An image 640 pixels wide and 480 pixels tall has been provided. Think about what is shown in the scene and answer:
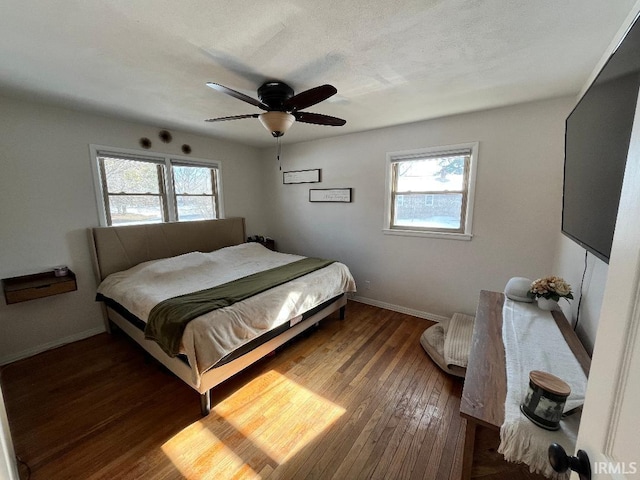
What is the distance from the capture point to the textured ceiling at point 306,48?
1.23 m

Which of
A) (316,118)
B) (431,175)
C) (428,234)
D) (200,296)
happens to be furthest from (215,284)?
(431,175)

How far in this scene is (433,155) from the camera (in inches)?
118

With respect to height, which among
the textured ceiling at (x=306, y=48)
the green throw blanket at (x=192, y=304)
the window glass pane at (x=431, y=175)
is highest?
the textured ceiling at (x=306, y=48)

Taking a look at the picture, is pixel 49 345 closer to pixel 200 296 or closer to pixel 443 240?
pixel 200 296

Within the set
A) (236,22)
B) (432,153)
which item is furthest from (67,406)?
(432,153)

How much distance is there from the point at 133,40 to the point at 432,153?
288cm

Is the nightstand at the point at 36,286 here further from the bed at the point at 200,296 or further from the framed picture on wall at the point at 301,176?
the framed picture on wall at the point at 301,176

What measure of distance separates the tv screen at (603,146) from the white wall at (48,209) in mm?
4015

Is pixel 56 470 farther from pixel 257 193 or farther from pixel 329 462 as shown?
pixel 257 193

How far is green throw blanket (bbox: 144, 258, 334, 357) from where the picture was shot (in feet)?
5.87

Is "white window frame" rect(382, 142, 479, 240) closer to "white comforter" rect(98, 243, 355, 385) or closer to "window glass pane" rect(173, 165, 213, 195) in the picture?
"white comforter" rect(98, 243, 355, 385)

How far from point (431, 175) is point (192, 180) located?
3.32m

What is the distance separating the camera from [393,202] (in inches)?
133

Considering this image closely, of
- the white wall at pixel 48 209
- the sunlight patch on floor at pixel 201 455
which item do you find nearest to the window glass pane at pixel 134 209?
the white wall at pixel 48 209
